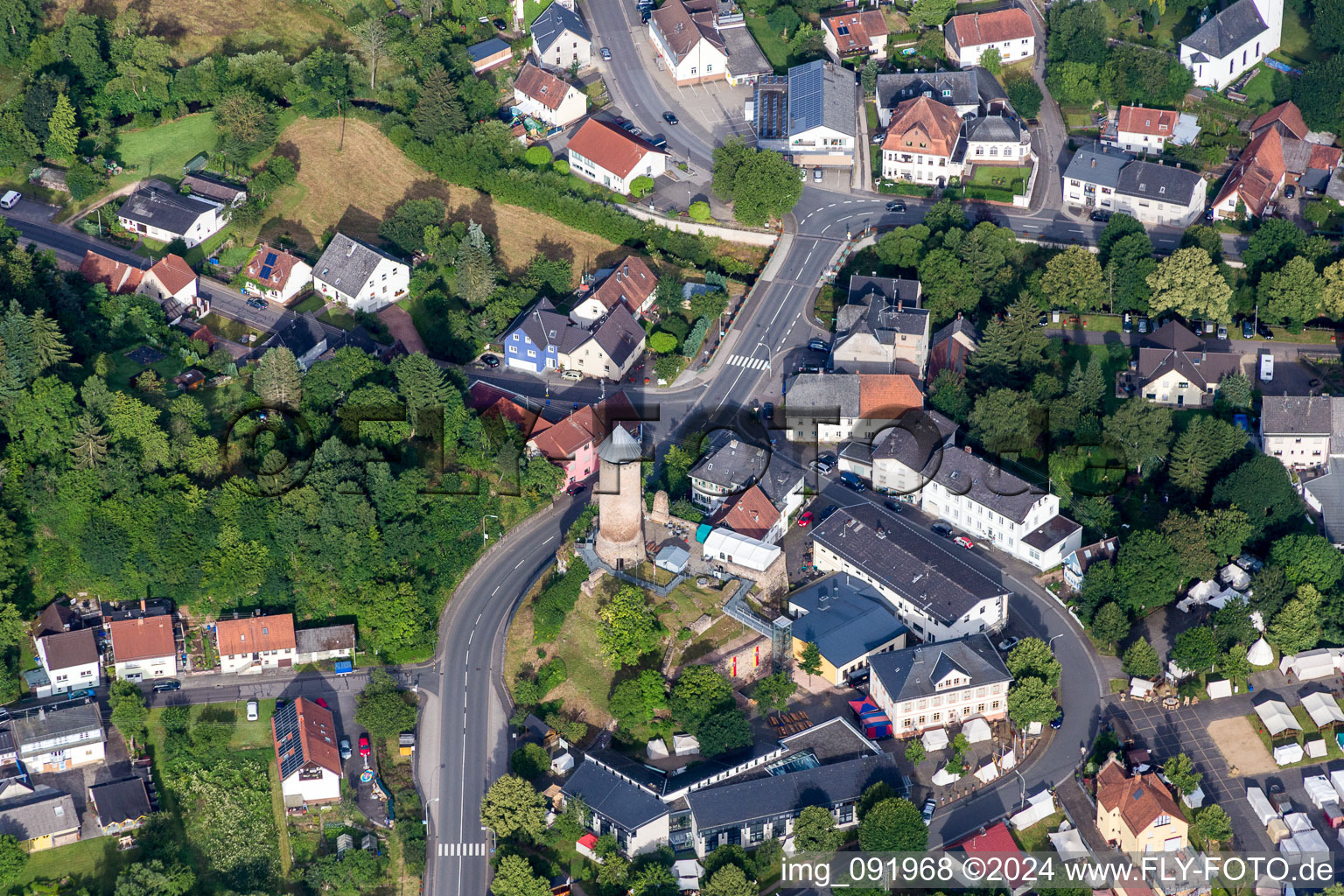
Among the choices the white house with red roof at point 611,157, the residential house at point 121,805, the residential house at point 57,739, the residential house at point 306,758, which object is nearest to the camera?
the residential house at point 121,805

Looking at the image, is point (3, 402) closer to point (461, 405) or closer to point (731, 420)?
point (461, 405)

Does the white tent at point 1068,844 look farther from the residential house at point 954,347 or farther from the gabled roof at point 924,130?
the gabled roof at point 924,130

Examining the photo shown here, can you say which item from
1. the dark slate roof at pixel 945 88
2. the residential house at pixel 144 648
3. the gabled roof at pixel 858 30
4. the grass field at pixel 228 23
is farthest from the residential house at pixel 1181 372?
the grass field at pixel 228 23

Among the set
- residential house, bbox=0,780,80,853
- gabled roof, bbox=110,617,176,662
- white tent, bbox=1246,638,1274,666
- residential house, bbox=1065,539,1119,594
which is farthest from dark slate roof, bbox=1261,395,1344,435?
residential house, bbox=0,780,80,853

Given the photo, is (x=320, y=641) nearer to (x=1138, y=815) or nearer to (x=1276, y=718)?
(x=1138, y=815)

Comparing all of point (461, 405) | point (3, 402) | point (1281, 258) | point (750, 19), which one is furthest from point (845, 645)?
point (750, 19)

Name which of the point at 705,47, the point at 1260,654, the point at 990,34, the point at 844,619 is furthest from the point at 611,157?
the point at 1260,654
